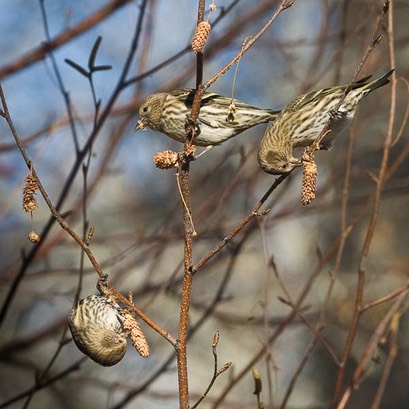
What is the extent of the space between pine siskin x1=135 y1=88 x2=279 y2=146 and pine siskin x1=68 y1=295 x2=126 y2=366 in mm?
460

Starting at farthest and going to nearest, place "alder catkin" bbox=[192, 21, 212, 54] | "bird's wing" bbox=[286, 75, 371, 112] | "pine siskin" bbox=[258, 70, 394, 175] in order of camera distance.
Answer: "bird's wing" bbox=[286, 75, 371, 112], "pine siskin" bbox=[258, 70, 394, 175], "alder catkin" bbox=[192, 21, 212, 54]

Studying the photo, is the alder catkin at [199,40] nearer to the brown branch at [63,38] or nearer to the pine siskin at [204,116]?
the pine siskin at [204,116]

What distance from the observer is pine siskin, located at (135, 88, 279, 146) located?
2.00 metres

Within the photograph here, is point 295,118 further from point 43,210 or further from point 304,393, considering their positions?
point 304,393

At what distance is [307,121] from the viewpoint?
6.37 ft

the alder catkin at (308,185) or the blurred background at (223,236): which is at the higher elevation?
the blurred background at (223,236)

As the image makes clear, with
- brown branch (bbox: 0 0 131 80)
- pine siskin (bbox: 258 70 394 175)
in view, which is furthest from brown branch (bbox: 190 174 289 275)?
brown branch (bbox: 0 0 131 80)

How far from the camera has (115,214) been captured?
5.48m

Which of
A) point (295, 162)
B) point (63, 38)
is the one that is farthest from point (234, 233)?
point (63, 38)

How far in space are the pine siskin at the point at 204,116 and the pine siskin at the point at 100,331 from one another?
0.46 m

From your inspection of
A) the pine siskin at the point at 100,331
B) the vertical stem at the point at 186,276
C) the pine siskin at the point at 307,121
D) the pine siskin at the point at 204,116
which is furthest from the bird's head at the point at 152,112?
the vertical stem at the point at 186,276

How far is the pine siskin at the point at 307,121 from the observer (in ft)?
5.98

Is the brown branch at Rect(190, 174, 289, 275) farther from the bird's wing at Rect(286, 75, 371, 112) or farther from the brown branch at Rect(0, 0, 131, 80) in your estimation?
the brown branch at Rect(0, 0, 131, 80)

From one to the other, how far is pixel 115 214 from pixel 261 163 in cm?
374
